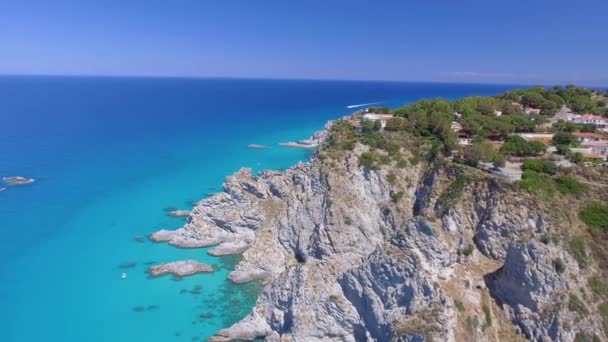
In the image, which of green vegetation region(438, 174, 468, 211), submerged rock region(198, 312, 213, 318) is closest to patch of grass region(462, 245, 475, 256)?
green vegetation region(438, 174, 468, 211)

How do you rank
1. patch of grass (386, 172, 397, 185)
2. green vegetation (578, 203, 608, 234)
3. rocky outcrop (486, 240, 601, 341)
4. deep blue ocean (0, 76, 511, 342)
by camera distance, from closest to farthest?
1. rocky outcrop (486, 240, 601, 341)
2. green vegetation (578, 203, 608, 234)
3. deep blue ocean (0, 76, 511, 342)
4. patch of grass (386, 172, 397, 185)

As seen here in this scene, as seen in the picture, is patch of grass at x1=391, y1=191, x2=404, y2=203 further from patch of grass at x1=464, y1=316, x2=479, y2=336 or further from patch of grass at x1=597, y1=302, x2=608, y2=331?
patch of grass at x1=597, y1=302, x2=608, y2=331

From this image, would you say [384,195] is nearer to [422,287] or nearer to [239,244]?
[422,287]

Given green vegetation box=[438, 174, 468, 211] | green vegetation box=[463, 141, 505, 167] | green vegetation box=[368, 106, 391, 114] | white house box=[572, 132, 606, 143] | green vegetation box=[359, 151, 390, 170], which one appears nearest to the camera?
green vegetation box=[438, 174, 468, 211]

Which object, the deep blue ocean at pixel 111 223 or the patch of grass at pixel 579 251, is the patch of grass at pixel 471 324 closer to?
the patch of grass at pixel 579 251

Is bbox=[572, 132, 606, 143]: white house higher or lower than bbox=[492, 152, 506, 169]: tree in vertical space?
higher

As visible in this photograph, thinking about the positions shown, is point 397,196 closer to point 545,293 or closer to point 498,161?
point 498,161

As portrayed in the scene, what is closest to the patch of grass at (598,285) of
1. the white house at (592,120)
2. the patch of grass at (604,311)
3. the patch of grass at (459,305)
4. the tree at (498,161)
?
the patch of grass at (604,311)

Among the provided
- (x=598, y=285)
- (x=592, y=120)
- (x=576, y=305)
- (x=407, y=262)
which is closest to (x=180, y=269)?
(x=407, y=262)
